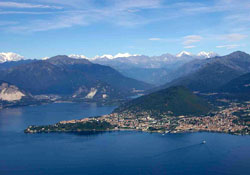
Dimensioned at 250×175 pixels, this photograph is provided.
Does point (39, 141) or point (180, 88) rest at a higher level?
point (180, 88)

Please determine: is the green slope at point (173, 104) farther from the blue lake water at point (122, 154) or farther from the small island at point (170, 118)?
the blue lake water at point (122, 154)

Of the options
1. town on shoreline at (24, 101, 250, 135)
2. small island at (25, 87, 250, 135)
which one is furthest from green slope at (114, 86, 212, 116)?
town on shoreline at (24, 101, 250, 135)

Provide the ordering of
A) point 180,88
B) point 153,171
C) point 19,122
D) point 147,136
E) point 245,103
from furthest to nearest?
point 180,88 < point 245,103 < point 19,122 < point 147,136 < point 153,171

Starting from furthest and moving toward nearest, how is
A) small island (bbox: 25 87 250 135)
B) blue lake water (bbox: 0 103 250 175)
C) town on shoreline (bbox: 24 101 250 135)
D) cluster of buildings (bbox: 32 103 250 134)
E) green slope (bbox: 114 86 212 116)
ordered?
green slope (bbox: 114 86 212 116)
small island (bbox: 25 87 250 135)
town on shoreline (bbox: 24 101 250 135)
cluster of buildings (bbox: 32 103 250 134)
blue lake water (bbox: 0 103 250 175)

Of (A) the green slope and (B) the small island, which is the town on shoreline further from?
(A) the green slope

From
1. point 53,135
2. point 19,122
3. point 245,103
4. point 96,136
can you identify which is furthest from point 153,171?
point 245,103

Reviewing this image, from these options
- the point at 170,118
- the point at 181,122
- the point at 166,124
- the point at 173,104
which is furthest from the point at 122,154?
the point at 173,104

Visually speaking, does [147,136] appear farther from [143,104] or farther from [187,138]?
[143,104]
